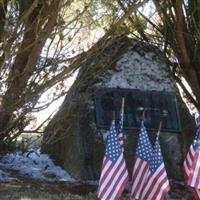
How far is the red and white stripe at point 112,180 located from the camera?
7.80m

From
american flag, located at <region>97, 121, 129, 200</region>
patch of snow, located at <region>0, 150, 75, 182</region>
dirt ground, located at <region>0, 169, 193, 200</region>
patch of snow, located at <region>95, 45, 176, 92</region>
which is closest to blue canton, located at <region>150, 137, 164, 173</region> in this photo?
american flag, located at <region>97, 121, 129, 200</region>

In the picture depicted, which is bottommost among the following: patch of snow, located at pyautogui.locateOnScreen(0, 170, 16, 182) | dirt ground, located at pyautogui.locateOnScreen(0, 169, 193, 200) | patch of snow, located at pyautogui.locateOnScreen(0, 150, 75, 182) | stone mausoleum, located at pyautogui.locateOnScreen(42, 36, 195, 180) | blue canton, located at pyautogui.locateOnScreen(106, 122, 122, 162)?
dirt ground, located at pyautogui.locateOnScreen(0, 169, 193, 200)

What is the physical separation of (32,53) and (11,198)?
93.8 inches

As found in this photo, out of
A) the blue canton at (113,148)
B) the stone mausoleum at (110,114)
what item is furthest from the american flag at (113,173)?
the stone mausoleum at (110,114)

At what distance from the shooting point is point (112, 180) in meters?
7.89

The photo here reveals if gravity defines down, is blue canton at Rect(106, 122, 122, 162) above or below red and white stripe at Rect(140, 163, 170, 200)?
above

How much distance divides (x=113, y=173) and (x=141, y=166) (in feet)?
1.87

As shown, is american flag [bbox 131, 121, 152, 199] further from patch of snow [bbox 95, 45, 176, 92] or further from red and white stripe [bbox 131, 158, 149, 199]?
patch of snow [bbox 95, 45, 176, 92]

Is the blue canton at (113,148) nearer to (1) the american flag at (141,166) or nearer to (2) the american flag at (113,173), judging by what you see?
(2) the american flag at (113,173)

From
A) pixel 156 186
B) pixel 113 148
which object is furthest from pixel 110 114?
pixel 156 186

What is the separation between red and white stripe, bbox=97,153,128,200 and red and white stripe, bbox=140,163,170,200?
0.36 metres

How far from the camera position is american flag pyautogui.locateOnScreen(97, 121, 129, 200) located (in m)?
7.80

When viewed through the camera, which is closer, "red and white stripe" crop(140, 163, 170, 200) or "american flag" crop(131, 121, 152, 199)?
"red and white stripe" crop(140, 163, 170, 200)

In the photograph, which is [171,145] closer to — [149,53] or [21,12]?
[149,53]
